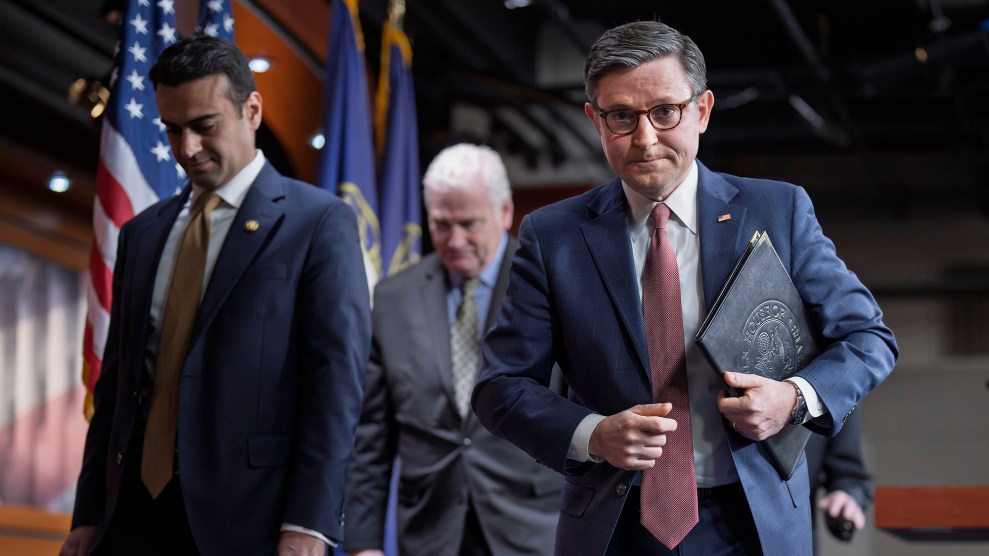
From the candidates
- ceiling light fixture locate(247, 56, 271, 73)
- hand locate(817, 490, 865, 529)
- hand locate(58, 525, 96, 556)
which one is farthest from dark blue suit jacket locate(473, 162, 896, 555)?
ceiling light fixture locate(247, 56, 271, 73)

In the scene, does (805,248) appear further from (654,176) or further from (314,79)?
(314,79)

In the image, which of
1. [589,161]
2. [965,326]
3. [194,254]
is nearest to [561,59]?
[589,161]

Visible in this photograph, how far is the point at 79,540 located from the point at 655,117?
4.90 ft

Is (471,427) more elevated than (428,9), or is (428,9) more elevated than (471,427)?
(428,9)

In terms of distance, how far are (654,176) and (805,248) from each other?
270 mm

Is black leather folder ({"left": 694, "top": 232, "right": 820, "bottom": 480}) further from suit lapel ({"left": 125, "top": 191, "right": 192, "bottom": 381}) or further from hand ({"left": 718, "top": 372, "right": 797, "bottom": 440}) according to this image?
suit lapel ({"left": 125, "top": 191, "right": 192, "bottom": 381})

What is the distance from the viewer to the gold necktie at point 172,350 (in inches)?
93.0

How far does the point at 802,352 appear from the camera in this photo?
6.14ft

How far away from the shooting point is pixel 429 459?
3299 mm

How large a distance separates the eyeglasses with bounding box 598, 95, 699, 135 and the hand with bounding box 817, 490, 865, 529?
2.30 metres

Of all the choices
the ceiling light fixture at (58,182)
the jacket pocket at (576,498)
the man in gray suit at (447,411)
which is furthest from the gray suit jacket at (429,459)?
the ceiling light fixture at (58,182)

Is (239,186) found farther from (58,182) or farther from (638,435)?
(58,182)

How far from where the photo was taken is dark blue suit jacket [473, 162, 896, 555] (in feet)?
5.98

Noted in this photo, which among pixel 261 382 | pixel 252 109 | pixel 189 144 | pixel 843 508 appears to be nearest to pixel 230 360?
pixel 261 382
